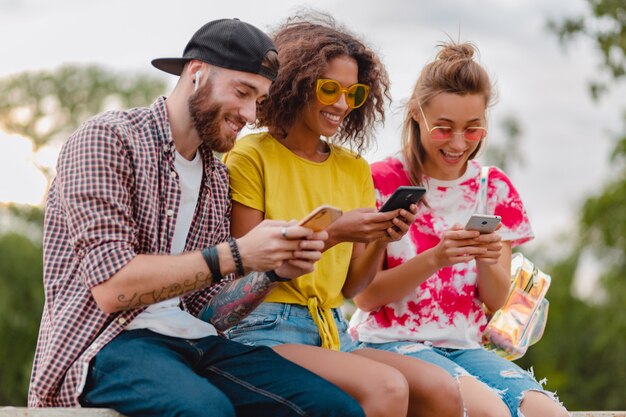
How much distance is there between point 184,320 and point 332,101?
1.16 meters

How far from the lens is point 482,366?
4.26m

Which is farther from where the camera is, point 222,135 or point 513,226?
point 513,226

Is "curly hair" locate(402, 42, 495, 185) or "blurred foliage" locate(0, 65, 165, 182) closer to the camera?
"curly hair" locate(402, 42, 495, 185)

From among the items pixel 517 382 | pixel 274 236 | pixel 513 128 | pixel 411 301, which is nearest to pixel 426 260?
pixel 411 301

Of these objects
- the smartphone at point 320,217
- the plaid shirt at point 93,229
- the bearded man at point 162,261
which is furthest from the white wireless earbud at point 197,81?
the smartphone at point 320,217

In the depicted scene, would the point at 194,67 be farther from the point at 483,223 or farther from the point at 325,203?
the point at 483,223

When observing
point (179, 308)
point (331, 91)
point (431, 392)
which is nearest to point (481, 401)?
point (431, 392)

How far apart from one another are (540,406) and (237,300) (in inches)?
55.4

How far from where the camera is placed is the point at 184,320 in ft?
11.4

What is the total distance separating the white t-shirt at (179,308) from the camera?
3412mm

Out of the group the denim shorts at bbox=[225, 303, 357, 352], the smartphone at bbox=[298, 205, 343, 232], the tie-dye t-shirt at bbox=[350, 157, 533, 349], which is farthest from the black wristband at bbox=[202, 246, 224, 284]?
the tie-dye t-shirt at bbox=[350, 157, 533, 349]

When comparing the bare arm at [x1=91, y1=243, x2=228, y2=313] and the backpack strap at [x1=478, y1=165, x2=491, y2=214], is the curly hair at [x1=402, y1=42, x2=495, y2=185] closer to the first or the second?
the backpack strap at [x1=478, y1=165, x2=491, y2=214]

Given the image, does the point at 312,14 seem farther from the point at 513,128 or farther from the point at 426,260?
the point at 513,128

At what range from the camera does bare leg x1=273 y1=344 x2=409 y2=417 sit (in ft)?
11.4
